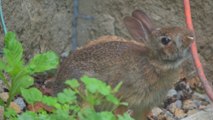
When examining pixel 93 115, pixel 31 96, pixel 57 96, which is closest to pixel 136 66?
pixel 57 96

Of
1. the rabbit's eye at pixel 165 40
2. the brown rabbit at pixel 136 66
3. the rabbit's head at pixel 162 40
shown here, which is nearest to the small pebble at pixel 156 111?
the brown rabbit at pixel 136 66

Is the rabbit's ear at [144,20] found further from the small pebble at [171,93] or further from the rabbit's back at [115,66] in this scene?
the small pebble at [171,93]

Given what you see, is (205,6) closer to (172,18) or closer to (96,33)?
(172,18)

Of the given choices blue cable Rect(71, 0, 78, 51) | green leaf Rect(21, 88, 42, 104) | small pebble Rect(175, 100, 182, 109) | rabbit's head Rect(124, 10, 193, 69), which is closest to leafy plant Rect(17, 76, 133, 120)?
green leaf Rect(21, 88, 42, 104)

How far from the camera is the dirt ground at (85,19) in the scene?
6.03m

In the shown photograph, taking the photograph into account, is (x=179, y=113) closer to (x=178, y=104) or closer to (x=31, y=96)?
(x=178, y=104)

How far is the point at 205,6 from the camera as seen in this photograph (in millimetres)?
6156

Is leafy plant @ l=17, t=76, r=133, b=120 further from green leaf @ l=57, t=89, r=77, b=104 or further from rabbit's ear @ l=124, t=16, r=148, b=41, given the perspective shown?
rabbit's ear @ l=124, t=16, r=148, b=41

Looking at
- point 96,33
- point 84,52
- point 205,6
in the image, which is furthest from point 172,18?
point 84,52

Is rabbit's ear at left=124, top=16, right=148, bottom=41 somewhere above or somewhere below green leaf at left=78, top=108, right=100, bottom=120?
above

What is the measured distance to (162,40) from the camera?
4.78 meters

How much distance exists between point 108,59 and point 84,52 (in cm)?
22

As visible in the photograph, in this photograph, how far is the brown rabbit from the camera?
193 inches

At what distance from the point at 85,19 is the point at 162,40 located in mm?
2042
